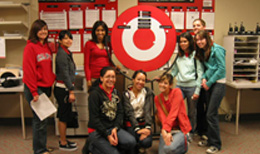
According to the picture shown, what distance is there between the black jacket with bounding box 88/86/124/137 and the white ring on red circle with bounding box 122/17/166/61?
500 mm

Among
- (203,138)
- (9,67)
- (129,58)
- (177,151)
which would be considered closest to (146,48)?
(129,58)

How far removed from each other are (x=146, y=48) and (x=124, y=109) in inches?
26.7

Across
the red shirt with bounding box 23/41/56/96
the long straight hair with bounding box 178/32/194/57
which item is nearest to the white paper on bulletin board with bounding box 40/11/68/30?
the red shirt with bounding box 23/41/56/96

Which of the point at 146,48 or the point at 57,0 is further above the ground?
the point at 57,0

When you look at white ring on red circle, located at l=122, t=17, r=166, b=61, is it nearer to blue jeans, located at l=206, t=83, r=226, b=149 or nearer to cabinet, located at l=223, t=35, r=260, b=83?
blue jeans, located at l=206, t=83, r=226, b=149

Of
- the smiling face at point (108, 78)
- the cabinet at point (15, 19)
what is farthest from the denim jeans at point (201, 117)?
the cabinet at point (15, 19)

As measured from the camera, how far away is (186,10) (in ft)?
11.0

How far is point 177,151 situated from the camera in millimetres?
2102

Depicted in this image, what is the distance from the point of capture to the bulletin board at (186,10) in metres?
3.33

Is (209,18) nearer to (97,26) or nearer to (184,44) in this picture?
(184,44)

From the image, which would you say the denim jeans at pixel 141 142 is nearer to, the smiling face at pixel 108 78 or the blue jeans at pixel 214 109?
the smiling face at pixel 108 78

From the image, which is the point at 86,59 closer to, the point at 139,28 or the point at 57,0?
the point at 139,28

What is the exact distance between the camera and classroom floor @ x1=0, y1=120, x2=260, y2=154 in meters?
2.53

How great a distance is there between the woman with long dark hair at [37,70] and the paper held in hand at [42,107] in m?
0.05
